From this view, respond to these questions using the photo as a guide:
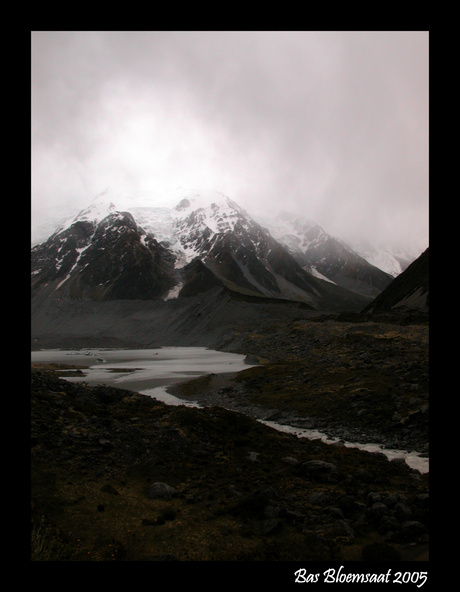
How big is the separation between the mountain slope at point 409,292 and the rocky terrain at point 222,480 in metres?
92.6

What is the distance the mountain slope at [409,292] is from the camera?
122 m

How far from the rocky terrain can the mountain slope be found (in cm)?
9259

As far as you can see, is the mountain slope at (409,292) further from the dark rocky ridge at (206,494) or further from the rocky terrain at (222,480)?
the dark rocky ridge at (206,494)

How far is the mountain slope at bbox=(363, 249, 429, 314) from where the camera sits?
399 ft

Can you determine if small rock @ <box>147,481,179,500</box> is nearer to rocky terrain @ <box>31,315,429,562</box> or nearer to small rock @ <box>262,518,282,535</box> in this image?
rocky terrain @ <box>31,315,429,562</box>

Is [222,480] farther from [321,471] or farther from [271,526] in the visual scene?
[271,526]

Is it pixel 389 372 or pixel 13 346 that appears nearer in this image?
pixel 13 346

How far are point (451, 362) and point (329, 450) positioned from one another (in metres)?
18.9

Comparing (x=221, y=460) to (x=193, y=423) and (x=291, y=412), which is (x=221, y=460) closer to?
(x=193, y=423)

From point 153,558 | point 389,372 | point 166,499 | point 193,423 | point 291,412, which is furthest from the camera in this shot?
point 389,372

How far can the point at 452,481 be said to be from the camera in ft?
19.2

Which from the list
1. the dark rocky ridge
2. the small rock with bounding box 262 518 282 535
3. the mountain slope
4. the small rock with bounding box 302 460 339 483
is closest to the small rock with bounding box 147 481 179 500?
the dark rocky ridge

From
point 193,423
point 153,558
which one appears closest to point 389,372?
point 193,423

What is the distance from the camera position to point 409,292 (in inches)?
5330
